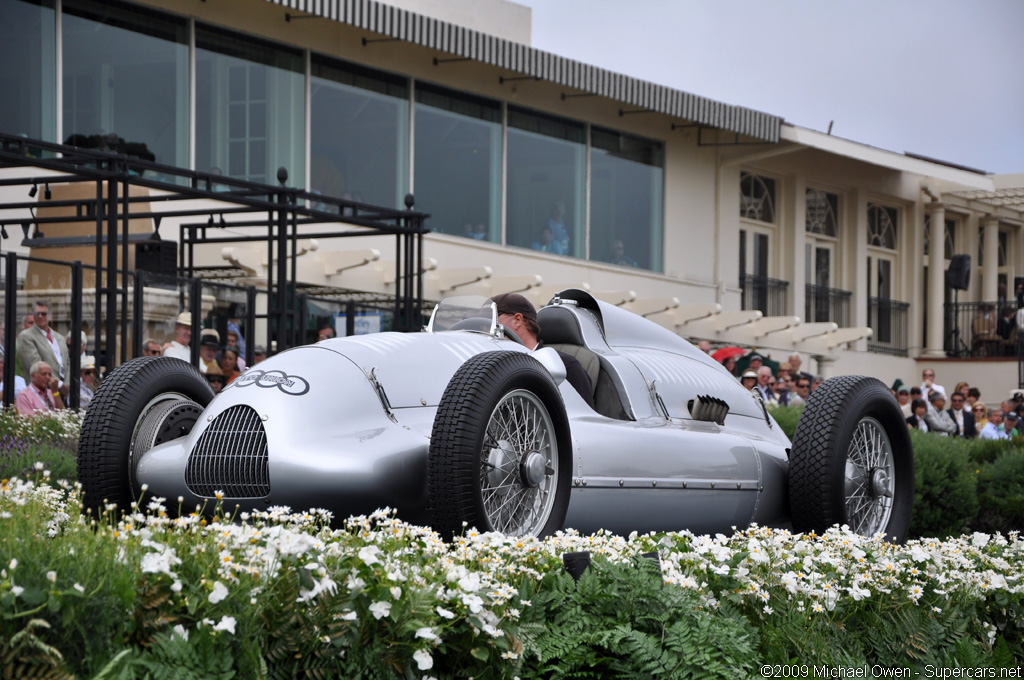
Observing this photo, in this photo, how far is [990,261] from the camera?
34.6 metres

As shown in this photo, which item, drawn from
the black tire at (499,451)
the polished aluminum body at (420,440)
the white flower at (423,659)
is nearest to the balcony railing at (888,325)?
the polished aluminum body at (420,440)

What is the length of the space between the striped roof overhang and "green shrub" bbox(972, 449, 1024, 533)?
1163cm

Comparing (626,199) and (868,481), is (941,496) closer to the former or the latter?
(868,481)

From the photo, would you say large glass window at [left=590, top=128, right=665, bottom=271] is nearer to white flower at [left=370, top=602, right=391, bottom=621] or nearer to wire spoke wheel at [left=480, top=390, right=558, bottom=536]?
wire spoke wheel at [left=480, top=390, right=558, bottom=536]

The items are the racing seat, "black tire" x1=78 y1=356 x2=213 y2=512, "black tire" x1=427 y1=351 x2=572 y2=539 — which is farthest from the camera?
the racing seat

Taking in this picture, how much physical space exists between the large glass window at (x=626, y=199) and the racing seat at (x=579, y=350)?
17.2 metres

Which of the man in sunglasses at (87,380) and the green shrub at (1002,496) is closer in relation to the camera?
the green shrub at (1002,496)

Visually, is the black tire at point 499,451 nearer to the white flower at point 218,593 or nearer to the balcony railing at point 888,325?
the white flower at point 218,593

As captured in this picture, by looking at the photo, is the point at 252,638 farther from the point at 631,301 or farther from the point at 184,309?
the point at 631,301

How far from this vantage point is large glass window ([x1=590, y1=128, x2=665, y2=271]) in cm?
2472

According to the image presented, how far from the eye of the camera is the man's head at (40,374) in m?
11.0

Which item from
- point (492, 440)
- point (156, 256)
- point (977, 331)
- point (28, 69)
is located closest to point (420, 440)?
point (492, 440)

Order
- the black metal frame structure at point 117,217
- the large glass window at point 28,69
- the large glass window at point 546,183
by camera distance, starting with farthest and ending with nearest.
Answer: the large glass window at point 546,183 → the large glass window at point 28,69 → the black metal frame structure at point 117,217

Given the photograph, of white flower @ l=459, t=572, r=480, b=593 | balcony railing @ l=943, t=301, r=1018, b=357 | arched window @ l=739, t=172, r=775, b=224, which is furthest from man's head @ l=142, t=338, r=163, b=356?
balcony railing @ l=943, t=301, r=1018, b=357
